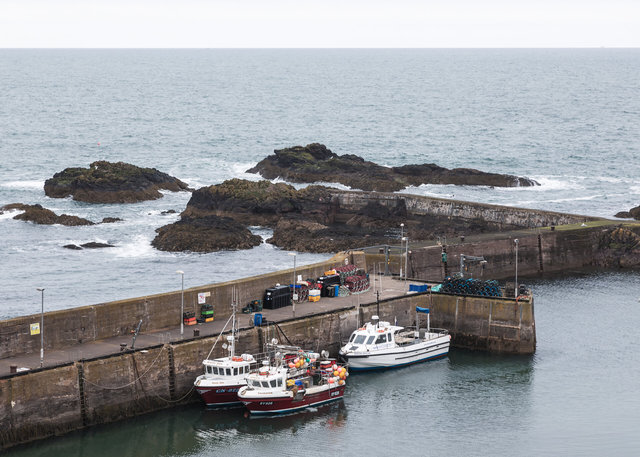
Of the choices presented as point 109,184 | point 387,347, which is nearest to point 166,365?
point 387,347

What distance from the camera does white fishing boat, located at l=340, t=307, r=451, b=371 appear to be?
58.7 metres

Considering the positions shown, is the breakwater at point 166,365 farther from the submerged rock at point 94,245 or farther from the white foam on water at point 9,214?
the white foam on water at point 9,214

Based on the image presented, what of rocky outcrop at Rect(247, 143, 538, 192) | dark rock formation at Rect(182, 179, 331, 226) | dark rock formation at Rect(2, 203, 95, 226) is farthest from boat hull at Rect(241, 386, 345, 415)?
rocky outcrop at Rect(247, 143, 538, 192)

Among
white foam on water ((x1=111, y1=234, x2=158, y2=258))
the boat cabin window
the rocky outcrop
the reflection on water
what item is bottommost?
the reflection on water

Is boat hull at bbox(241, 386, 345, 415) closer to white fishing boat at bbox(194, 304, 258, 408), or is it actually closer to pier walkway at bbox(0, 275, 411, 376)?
white fishing boat at bbox(194, 304, 258, 408)

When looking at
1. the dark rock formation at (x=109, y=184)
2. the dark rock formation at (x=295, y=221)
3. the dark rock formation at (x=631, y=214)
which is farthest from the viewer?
the dark rock formation at (x=109, y=184)

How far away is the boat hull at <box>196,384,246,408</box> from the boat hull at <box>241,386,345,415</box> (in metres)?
0.89

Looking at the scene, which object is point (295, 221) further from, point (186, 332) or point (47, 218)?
point (186, 332)

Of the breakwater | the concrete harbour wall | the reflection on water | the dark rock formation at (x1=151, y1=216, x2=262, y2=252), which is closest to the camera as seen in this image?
the breakwater

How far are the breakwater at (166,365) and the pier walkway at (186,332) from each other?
1039 mm

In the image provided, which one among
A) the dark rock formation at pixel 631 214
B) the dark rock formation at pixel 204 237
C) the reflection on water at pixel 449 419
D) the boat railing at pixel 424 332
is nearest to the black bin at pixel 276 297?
the reflection on water at pixel 449 419

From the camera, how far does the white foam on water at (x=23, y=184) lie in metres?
126

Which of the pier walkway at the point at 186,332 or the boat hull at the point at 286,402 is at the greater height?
the pier walkway at the point at 186,332

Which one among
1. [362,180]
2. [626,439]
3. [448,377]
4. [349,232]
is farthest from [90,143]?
[626,439]
